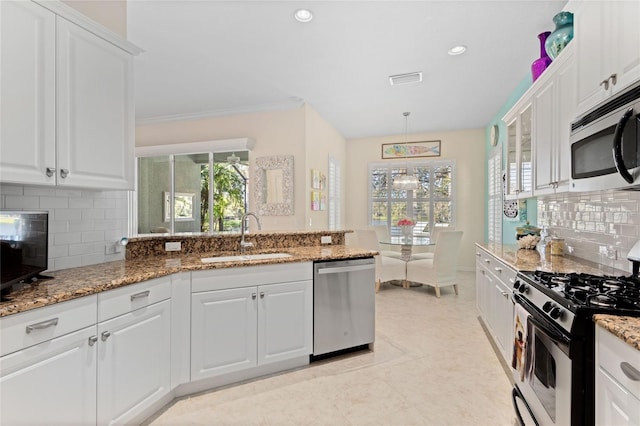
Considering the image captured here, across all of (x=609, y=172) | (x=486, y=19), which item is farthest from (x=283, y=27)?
(x=609, y=172)

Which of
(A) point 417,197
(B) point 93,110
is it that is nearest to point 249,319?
(B) point 93,110

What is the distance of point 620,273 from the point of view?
1.96 m

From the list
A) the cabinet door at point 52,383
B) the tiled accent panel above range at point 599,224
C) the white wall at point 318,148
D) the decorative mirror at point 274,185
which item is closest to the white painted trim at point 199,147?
the decorative mirror at point 274,185

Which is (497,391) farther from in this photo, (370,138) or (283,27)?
(370,138)

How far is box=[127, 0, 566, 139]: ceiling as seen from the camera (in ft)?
8.69

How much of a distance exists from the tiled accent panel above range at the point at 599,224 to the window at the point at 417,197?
3.71 meters

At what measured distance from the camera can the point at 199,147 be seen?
17.5 feet

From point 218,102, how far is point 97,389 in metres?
4.22

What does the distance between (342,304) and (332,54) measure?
99.7 inches

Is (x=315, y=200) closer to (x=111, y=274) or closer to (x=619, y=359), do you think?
(x=111, y=274)

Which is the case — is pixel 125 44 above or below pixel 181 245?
above

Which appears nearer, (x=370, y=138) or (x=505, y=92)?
(x=505, y=92)

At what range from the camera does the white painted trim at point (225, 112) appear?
488 cm

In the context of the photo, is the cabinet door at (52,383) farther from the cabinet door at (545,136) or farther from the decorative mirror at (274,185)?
the decorative mirror at (274,185)
